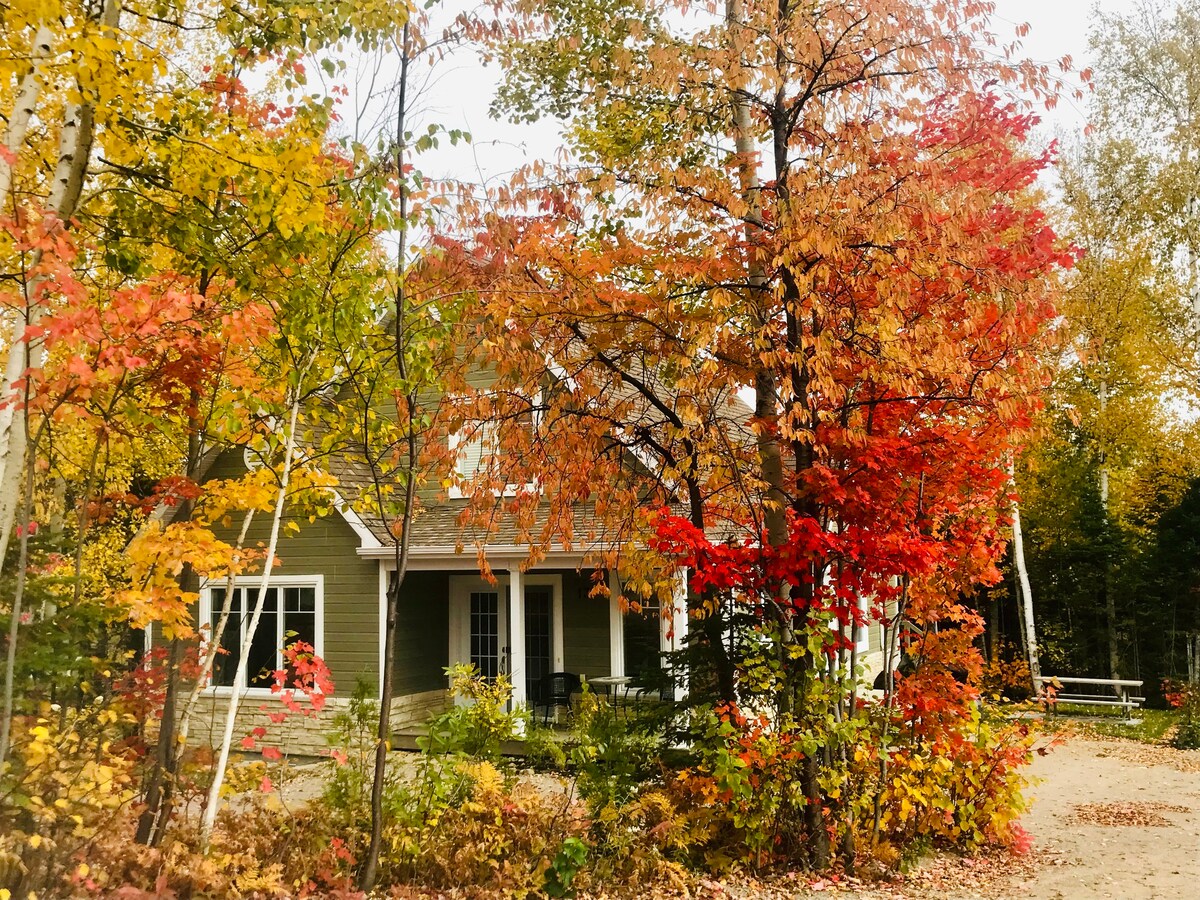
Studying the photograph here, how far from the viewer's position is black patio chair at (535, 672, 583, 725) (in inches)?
508

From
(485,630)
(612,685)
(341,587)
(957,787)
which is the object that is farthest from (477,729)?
(485,630)

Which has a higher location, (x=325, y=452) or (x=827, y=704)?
(x=325, y=452)

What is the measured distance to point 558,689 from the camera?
1312 centimetres

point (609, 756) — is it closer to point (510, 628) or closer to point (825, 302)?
point (825, 302)

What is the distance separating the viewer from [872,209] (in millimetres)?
6496

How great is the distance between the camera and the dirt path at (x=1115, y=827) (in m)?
6.70

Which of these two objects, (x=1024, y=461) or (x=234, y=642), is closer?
(x=234, y=642)

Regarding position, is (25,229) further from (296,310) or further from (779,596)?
(779,596)

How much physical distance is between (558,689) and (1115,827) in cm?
712

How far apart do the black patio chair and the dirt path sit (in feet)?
20.0

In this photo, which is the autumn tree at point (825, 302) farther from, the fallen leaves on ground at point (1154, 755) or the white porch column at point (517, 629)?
the fallen leaves on ground at point (1154, 755)

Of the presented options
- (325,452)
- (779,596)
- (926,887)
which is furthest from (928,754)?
(325,452)

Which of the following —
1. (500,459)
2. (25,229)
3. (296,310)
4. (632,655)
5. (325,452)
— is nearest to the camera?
(25,229)

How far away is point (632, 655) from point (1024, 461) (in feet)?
34.7
